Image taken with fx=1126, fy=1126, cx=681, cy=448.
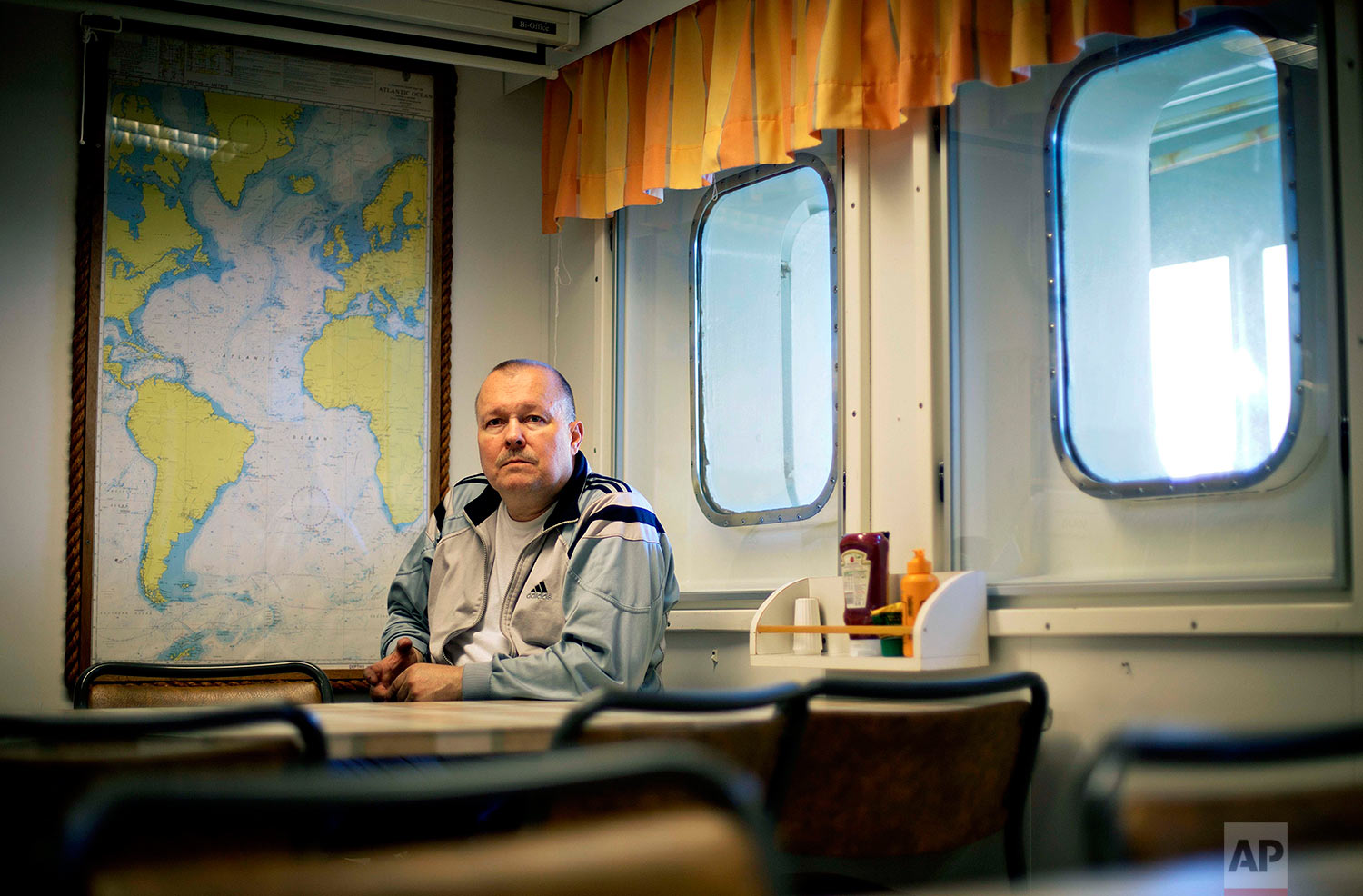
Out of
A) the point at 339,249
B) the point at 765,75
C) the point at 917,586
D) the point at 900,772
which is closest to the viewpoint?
the point at 900,772

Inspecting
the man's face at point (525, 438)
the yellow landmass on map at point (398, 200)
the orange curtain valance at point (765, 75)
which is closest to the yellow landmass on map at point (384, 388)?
the yellow landmass on map at point (398, 200)

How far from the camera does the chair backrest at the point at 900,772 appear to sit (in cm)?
190

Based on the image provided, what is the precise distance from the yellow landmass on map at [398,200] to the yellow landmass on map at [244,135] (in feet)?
Result: 1.13

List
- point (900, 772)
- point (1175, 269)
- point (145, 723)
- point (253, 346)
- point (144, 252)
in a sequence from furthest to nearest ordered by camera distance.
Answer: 1. point (253, 346)
2. point (144, 252)
3. point (1175, 269)
4. point (900, 772)
5. point (145, 723)

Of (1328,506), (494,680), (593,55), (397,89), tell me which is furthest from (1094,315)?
(397,89)

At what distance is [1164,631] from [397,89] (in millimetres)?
3249

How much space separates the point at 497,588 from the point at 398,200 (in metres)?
1.80

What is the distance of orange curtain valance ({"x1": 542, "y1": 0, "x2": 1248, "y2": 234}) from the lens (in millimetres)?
2506

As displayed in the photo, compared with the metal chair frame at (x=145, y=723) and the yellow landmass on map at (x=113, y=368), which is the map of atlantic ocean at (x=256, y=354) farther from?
the metal chair frame at (x=145, y=723)

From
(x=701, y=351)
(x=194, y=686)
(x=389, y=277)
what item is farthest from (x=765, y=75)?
(x=194, y=686)

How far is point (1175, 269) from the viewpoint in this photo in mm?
2367

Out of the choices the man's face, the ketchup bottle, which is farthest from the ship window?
the man's face

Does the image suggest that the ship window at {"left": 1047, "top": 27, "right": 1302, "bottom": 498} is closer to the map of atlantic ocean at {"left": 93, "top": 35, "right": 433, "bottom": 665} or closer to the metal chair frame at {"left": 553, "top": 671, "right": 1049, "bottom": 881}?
the metal chair frame at {"left": 553, "top": 671, "right": 1049, "bottom": 881}

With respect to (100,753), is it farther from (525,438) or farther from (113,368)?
(113,368)
